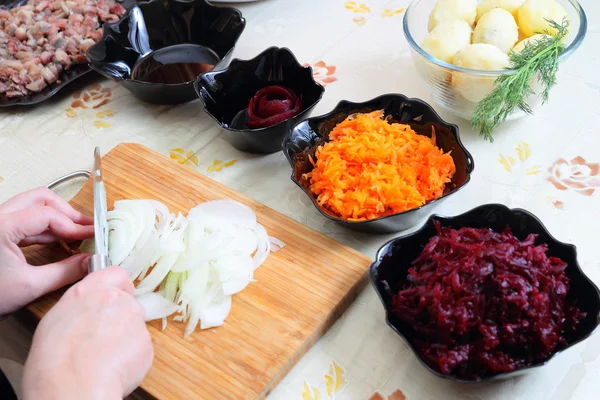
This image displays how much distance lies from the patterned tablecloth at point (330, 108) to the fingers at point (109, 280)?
344 mm

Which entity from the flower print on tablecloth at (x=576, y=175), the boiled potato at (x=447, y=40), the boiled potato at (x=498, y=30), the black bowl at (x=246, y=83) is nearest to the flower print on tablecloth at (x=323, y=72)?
the black bowl at (x=246, y=83)

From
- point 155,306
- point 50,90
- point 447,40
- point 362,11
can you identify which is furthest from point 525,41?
point 50,90

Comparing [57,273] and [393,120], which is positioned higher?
[393,120]

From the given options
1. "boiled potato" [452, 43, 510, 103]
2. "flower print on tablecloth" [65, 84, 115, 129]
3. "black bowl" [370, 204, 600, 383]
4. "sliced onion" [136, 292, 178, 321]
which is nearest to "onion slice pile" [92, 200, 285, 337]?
"sliced onion" [136, 292, 178, 321]

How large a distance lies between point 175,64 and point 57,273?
33.3 inches

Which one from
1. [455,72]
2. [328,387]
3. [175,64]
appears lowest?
[328,387]

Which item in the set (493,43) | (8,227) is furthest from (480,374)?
(8,227)

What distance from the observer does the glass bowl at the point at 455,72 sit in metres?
1.36

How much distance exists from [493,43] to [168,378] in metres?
1.10

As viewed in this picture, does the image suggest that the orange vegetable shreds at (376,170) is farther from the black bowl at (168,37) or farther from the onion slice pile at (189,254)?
the black bowl at (168,37)

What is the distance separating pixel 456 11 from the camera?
59.6 inches

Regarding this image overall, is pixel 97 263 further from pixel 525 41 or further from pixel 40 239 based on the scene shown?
pixel 525 41

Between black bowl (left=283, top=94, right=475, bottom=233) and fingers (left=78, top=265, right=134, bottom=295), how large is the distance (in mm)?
429

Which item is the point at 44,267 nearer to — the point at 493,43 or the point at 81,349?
the point at 81,349
